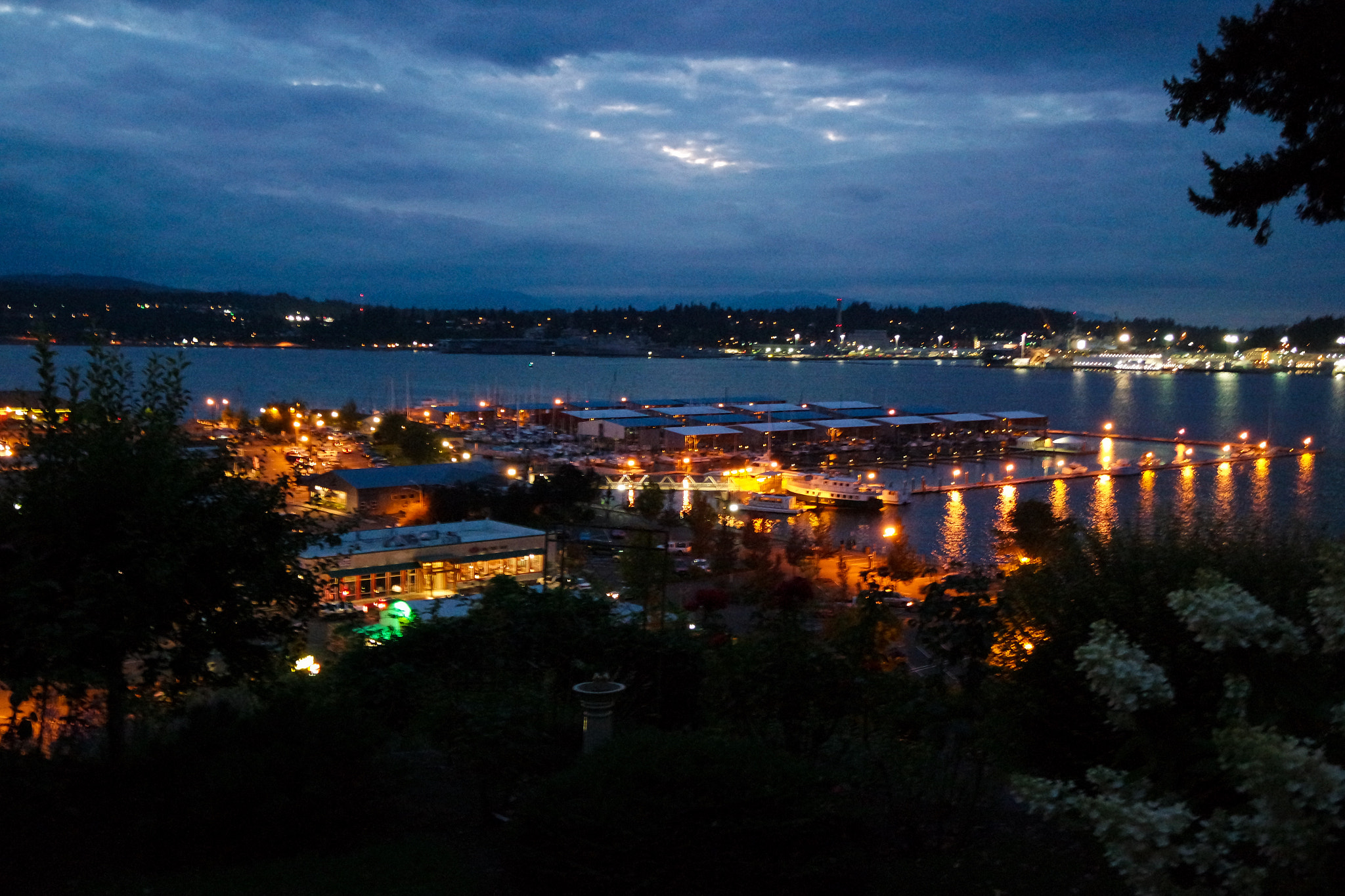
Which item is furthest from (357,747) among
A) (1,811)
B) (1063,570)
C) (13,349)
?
(13,349)

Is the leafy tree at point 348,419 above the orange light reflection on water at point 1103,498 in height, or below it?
above

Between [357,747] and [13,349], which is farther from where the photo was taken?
[13,349]

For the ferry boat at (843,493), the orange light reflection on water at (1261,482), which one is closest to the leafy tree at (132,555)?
the ferry boat at (843,493)

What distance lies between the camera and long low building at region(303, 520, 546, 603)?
27.4 ft

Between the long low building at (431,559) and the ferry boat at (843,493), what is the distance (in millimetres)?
12738

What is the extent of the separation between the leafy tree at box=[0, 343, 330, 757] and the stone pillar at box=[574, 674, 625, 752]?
801 mm

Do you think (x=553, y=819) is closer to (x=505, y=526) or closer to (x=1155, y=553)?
(x=1155, y=553)

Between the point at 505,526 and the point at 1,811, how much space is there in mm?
8395

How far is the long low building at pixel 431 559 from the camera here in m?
8.35

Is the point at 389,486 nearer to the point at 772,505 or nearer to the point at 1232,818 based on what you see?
the point at 772,505

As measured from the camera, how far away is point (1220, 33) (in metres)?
3.56

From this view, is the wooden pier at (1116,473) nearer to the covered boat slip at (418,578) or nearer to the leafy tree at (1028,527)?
the leafy tree at (1028,527)

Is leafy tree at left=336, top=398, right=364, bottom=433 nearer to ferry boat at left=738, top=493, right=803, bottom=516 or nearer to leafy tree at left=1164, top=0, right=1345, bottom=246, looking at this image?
ferry boat at left=738, top=493, right=803, bottom=516

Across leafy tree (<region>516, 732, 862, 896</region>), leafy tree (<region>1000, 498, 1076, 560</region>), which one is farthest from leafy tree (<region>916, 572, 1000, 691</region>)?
leafy tree (<region>1000, 498, 1076, 560</region>)
